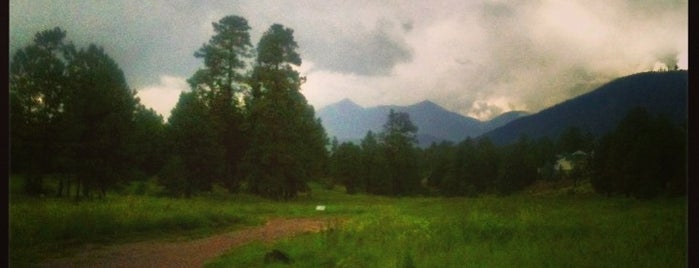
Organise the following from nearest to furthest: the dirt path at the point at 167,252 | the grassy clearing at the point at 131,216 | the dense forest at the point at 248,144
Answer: the dirt path at the point at 167,252 < the grassy clearing at the point at 131,216 < the dense forest at the point at 248,144

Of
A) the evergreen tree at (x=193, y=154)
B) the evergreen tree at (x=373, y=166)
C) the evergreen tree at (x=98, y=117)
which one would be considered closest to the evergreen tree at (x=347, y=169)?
the evergreen tree at (x=373, y=166)

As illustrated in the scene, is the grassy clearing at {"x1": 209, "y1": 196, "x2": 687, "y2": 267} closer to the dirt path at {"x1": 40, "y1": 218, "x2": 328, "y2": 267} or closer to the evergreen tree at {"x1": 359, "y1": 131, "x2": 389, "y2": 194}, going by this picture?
the dirt path at {"x1": 40, "y1": 218, "x2": 328, "y2": 267}

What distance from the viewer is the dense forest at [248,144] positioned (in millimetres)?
8969

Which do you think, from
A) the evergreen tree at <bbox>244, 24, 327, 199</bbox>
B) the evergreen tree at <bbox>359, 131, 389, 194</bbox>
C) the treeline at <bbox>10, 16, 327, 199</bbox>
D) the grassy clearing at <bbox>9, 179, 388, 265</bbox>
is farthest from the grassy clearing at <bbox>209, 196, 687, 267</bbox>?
the treeline at <bbox>10, 16, 327, 199</bbox>

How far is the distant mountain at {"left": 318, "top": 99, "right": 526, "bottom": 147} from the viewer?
31.4ft

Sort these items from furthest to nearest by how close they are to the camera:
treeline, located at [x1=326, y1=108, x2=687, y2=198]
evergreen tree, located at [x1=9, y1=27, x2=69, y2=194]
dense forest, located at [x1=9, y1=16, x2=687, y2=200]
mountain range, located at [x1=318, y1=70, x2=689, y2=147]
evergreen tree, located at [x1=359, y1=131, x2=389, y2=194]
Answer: evergreen tree, located at [x1=359, y1=131, x2=389, y2=194], treeline, located at [x1=326, y1=108, x2=687, y2=198], mountain range, located at [x1=318, y1=70, x2=689, y2=147], dense forest, located at [x1=9, y1=16, x2=687, y2=200], evergreen tree, located at [x1=9, y1=27, x2=69, y2=194]

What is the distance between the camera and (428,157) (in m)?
10.7

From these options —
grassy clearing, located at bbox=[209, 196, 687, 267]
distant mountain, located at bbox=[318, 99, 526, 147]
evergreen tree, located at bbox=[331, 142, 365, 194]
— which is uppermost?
→ distant mountain, located at bbox=[318, 99, 526, 147]

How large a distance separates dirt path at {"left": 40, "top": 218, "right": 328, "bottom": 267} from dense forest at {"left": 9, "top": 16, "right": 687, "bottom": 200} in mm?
1908

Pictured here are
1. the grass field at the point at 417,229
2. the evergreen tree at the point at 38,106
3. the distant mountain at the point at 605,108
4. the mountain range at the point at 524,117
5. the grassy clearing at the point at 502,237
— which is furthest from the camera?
the mountain range at the point at 524,117

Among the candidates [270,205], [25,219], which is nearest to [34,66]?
[25,219]

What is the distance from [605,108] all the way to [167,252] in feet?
27.4

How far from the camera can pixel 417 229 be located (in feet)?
27.4

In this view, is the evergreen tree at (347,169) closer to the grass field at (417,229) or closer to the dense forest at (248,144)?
the dense forest at (248,144)
